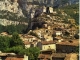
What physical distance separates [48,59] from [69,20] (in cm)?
5890

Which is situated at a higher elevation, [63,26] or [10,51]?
[10,51]

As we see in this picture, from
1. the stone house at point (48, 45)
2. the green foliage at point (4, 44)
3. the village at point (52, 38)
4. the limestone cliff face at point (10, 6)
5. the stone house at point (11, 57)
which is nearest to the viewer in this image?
the stone house at point (11, 57)

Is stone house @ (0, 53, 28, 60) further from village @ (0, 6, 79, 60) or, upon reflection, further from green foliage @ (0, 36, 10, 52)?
green foliage @ (0, 36, 10, 52)

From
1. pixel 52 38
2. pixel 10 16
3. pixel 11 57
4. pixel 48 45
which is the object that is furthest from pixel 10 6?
pixel 11 57

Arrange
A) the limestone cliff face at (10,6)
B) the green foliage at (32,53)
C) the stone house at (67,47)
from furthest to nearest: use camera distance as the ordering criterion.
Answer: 1. the limestone cliff face at (10,6)
2. the stone house at (67,47)
3. the green foliage at (32,53)

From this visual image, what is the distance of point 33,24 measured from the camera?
9550cm

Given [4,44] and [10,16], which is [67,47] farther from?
[10,16]

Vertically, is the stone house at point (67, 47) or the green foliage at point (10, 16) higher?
the stone house at point (67, 47)

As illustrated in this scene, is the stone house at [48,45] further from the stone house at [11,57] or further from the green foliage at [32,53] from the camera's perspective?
the stone house at [11,57]

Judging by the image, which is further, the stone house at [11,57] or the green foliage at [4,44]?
the green foliage at [4,44]

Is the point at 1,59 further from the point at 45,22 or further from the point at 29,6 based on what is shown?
the point at 29,6

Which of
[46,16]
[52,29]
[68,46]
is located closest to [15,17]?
[46,16]

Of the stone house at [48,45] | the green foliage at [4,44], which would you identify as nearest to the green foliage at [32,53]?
the green foliage at [4,44]

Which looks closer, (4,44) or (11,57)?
(11,57)
